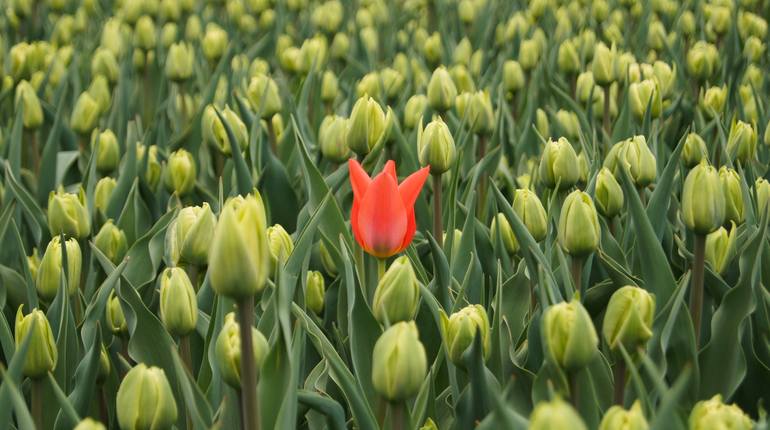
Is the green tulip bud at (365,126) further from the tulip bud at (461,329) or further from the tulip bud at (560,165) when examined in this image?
the tulip bud at (461,329)

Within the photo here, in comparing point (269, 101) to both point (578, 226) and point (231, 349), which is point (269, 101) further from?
point (231, 349)

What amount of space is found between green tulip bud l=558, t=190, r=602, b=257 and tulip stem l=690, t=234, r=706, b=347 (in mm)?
137

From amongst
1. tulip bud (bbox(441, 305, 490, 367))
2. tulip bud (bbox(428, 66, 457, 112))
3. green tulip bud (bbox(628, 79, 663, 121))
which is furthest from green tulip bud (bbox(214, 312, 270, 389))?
green tulip bud (bbox(628, 79, 663, 121))

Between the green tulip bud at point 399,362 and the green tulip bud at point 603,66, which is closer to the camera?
the green tulip bud at point 399,362

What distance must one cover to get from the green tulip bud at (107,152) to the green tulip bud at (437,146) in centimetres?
85

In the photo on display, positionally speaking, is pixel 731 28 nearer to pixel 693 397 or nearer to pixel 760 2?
pixel 760 2

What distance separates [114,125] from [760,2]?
2.57m

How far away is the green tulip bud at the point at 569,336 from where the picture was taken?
107 cm

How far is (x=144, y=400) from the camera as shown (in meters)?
1.13

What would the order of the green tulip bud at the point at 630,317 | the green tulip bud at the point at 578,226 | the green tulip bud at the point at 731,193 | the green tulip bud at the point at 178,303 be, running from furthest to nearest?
the green tulip bud at the point at 731,193 → the green tulip bud at the point at 578,226 → the green tulip bud at the point at 178,303 → the green tulip bud at the point at 630,317

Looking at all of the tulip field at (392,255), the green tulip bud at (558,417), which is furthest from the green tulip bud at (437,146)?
the green tulip bud at (558,417)

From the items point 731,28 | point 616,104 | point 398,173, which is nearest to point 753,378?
point 398,173

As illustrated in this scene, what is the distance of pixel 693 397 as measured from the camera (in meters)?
1.39

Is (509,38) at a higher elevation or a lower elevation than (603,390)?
lower
